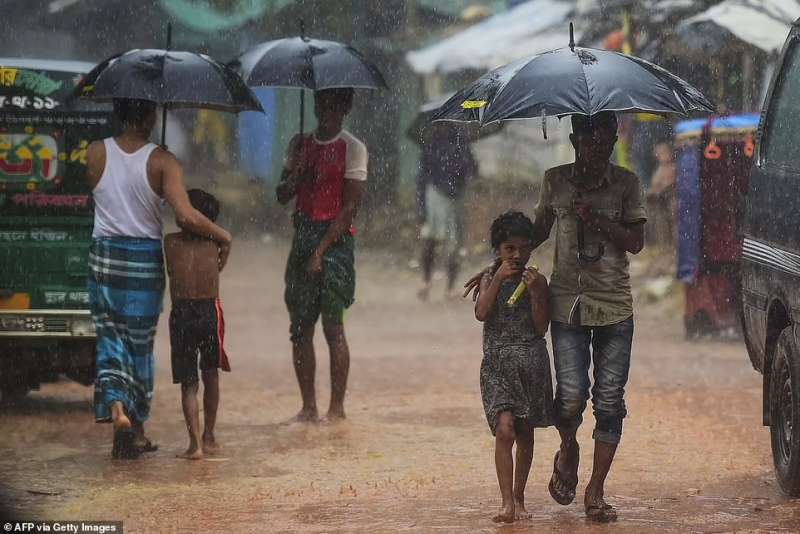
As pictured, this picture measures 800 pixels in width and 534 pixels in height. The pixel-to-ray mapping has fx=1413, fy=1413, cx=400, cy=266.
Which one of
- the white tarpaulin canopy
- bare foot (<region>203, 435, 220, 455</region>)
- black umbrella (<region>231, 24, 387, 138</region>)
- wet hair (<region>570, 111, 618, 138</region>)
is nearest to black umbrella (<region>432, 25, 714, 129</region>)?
wet hair (<region>570, 111, 618, 138</region>)

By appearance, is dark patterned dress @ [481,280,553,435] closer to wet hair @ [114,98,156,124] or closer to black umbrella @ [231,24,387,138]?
wet hair @ [114,98,156,124]

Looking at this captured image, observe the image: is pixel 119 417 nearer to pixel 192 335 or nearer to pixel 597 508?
pixel 192 335

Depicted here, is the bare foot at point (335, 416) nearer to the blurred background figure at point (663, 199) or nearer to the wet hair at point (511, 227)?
the wet hair at point (511, 227)

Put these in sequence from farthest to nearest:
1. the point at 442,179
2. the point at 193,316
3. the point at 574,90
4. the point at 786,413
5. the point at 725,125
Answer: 1. the point at 442,179
2. the point at 725,125
3. the point at 193,316
4. the point at 786,413
5. the point at 574,90

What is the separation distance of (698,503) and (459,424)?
2.64 metres

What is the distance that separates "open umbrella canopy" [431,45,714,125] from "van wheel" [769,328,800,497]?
119 cm

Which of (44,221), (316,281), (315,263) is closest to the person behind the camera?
(315,263)

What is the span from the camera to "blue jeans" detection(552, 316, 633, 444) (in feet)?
18.9

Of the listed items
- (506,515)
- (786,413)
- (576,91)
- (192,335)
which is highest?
(576,91)

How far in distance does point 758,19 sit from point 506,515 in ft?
29.0

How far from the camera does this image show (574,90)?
18.2ft

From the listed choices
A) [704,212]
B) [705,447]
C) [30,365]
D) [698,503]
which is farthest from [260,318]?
[698,503]

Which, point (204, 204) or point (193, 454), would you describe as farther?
point (204, 204)

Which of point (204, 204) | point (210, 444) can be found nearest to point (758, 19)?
point (204, 204)
